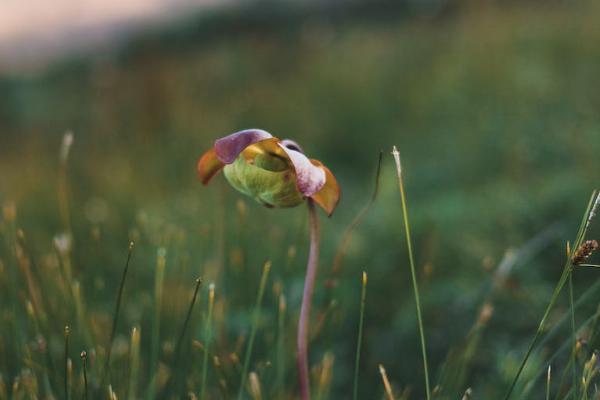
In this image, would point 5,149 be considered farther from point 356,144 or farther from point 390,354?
point 390,354

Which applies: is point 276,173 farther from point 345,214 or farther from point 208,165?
point 345,214

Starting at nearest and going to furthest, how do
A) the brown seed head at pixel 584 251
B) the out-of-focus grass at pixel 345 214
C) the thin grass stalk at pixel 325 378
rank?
the brown seed head at pixel 584 251 → the thin grass stalk at pixel 325 378 → the out-of-focus grass at pixel 345 214

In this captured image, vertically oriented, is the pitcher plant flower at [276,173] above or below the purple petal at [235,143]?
below

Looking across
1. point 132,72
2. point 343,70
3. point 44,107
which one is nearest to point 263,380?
point 343,70

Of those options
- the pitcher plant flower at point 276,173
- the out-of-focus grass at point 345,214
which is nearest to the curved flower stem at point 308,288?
the pitcher plant flower at point 276,173

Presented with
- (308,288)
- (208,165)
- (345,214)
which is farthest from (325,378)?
(345,214)

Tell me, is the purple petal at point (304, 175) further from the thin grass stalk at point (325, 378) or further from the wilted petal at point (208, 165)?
the thin grass stalk at point (325, 378)
